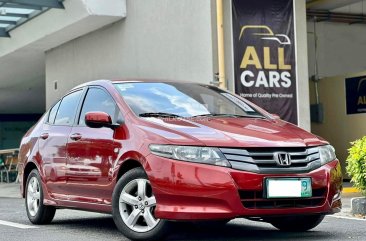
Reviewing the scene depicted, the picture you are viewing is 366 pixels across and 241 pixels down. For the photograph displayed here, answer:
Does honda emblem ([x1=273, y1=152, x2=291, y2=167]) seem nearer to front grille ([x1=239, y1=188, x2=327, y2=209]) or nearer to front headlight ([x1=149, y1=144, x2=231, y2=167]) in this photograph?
front grille ([x1=239, y1=188, x2=327, y2=209])

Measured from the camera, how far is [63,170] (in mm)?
7383

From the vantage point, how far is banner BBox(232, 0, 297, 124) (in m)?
13.6

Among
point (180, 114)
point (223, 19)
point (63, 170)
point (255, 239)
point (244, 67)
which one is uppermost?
point (223, 19)

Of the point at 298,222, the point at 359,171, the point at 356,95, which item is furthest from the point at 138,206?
the point at 356,95

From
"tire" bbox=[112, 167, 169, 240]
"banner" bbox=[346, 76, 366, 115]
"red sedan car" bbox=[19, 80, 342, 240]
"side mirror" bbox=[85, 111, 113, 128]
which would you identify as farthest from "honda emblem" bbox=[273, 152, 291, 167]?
"banner" bbox=[346, 76, 366, 115]

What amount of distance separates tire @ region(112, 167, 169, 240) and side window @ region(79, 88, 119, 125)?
792 millimetres

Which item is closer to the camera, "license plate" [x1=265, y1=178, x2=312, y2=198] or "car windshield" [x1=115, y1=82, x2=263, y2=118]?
"license plate" [x1=265, y1=178, x2=312, y2=198]

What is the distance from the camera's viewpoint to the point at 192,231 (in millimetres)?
7059

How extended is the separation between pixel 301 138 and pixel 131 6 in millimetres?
10921

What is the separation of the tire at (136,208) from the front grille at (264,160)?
77 cm

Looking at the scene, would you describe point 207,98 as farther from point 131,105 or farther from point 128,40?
point 128,40

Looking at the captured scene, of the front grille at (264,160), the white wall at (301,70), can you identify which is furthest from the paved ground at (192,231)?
the white wall at (301,70)

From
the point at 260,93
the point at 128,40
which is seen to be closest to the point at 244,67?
the point at 260,93

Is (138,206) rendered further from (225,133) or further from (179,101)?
(179,101)
